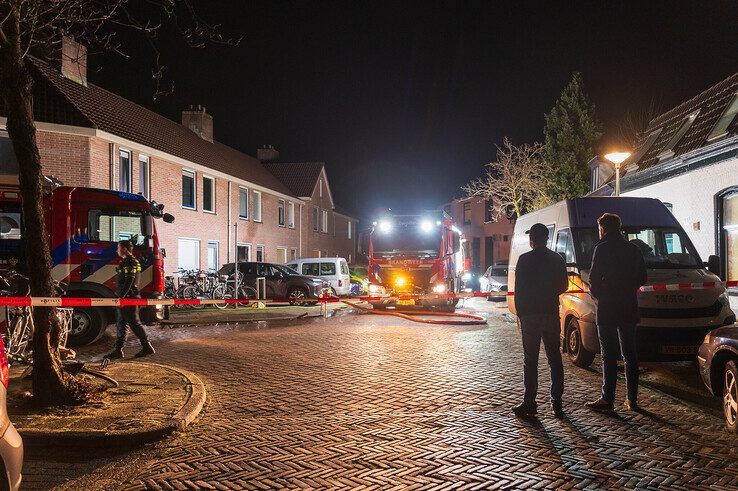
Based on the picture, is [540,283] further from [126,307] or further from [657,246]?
[126,307]

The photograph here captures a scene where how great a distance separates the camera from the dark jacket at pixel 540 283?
5746 mm

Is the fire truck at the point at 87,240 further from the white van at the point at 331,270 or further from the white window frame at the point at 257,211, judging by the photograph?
the white window frame at the point at 257,211

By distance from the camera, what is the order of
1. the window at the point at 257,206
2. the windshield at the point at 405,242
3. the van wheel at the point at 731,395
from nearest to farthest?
the van wheel at the point at 731,395 → the windshield at the point at 405,242 → the window at the point at 257,206

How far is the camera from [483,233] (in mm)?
57969

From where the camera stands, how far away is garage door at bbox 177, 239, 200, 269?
76.2ft

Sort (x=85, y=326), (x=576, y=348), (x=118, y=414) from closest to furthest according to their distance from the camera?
(x=118, y=414) < (x=576, y=348) < (x=85, y=326)

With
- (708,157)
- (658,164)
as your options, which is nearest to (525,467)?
(708,157)

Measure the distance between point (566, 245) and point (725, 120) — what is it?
8.13 metres

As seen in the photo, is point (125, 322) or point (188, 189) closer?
point (125, 322)

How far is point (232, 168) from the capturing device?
96.1 ft

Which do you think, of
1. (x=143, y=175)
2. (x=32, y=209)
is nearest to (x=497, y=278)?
(x=143, y=175)

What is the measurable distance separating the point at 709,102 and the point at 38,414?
58.6ft

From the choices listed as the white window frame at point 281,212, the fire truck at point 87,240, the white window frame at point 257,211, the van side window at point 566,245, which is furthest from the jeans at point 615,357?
the white window frame at point 281,212

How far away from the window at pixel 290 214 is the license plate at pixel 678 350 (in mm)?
29962
